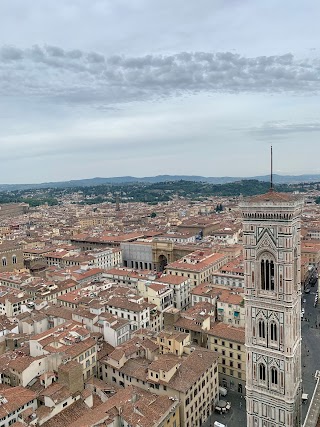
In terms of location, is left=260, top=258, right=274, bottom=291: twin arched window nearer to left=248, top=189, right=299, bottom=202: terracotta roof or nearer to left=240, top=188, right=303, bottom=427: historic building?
left=240, top=188, right=303, bottom=427: historic building

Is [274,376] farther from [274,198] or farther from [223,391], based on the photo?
[223,391]

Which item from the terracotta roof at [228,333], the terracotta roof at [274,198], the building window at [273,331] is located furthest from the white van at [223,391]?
the terracotta roof at [274,198]

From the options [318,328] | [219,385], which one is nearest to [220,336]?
[219,385]

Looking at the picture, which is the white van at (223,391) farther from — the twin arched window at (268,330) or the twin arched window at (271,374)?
the twin arched window at (268,330)

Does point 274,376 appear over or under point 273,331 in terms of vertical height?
under

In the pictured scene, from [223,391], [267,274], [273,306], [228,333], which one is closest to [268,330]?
[273,306]

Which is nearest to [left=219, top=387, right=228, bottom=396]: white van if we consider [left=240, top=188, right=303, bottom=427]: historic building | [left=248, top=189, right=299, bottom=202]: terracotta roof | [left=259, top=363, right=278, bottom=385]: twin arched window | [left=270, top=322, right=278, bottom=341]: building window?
[left=240, top=188, right=303, bottom=427]: historic building

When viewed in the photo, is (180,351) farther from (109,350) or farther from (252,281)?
(252,281)
